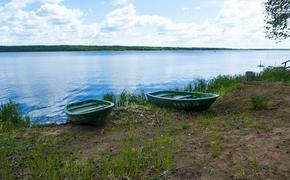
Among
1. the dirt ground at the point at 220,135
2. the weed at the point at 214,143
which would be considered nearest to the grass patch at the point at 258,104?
the dirt ground at the point at 220,135

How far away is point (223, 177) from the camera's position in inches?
276

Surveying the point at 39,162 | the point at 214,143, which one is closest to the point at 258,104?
the point at 214,143

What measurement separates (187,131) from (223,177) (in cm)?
408

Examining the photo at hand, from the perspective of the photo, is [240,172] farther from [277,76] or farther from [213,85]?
[277,76]

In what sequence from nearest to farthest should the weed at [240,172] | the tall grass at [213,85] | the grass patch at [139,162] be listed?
the weed at [240,172] → the grass patch at [139,162] → the tall grass at [213,85]

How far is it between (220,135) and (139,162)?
3.03 m

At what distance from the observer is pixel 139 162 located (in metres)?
7.65

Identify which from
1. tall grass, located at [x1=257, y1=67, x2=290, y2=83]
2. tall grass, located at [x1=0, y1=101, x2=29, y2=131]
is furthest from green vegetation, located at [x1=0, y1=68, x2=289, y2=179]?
tall grass, located at [x1=257, y1=67, x2=290, y2=83]

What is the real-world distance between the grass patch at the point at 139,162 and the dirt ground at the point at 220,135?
23 centimetres

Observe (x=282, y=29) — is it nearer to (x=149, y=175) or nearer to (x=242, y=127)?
(x=242, y=127)

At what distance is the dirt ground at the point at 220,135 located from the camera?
24.1ft

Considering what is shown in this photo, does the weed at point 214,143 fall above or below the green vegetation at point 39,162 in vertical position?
above

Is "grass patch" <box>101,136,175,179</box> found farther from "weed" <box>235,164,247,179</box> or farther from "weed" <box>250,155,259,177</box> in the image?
"weed" <box>250,155,259,177</box>

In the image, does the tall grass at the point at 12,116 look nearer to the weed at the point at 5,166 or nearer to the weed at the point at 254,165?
the weed at the point at 5,166
